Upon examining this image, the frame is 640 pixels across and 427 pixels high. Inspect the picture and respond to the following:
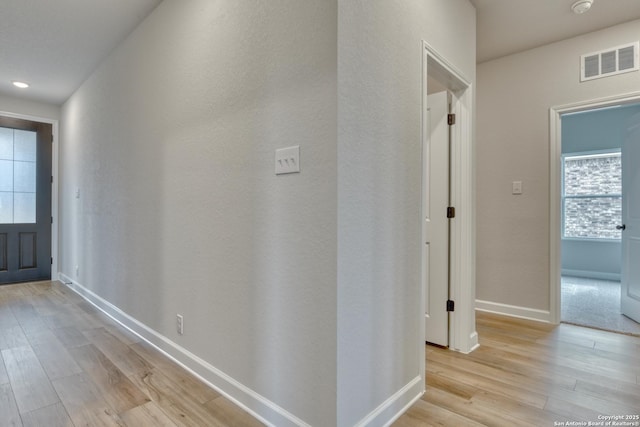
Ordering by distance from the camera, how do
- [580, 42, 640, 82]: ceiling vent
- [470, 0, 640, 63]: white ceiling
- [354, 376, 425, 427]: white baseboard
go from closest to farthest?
[354, 376, 425, 427]: white baseboard < [470, 0, 640, 63]: white ceiling < [580, 42, 640, 82]: ceiling vent

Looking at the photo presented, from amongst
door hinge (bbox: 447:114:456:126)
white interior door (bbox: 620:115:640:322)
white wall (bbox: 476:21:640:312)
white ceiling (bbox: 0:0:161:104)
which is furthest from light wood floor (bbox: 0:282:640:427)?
white ceiling (bbox: 0:0:161:104)

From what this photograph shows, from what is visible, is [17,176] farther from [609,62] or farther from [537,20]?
[609,62]

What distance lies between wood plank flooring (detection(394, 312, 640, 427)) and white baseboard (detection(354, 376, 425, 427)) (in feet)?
0.10

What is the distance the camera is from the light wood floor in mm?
1662

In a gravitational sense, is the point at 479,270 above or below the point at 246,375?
above

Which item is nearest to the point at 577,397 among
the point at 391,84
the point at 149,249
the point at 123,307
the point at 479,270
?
the point at 479,270

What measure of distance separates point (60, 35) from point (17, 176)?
270 cm

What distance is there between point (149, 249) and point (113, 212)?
869mm

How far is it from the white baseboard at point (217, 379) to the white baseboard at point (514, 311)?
2.69 m

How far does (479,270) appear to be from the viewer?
3500 mm

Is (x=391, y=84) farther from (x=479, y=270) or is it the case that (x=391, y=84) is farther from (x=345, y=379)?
(x=479, y=270)

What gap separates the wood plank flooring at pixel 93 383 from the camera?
1.65 meters

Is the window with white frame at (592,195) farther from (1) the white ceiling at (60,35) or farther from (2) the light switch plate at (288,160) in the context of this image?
(1) the white ceiling at (60,35)

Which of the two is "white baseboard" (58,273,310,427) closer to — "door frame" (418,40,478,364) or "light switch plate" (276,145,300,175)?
"light switch plate" (276,145,300,175)
